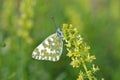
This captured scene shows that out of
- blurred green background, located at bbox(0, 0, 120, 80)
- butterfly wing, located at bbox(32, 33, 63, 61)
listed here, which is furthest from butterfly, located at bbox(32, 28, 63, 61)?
blurred green background, located at bbox(0, 0, 120, 80)

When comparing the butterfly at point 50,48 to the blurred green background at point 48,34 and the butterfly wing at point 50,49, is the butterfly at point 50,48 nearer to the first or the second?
the butterfly wing at point 50,49

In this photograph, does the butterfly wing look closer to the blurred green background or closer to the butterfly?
the butterfly

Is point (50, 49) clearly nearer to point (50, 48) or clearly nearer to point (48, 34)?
point (50, 48)

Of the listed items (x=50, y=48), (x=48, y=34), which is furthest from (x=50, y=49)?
(x=48, y=34)

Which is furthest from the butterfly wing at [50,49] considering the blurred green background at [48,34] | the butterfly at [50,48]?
the blurred green background at [48,34]

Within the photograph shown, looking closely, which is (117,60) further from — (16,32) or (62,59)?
(16,32)

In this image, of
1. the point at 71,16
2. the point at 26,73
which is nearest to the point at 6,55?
the point at 26,73
